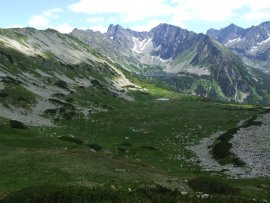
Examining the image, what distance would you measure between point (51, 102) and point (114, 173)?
91333 millimetres

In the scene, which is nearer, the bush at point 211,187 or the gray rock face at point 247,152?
the bush at point 211,187

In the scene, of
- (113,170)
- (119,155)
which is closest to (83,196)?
(113,170)

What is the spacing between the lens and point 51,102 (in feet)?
409

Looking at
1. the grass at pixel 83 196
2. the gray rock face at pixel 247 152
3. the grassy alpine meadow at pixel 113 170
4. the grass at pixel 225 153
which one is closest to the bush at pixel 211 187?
the grassy alpine meadow at pixel 113 170

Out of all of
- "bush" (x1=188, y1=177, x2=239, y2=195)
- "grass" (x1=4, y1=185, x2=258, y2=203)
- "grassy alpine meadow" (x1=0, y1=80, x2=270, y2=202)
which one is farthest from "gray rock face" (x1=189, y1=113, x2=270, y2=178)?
"grass" (x1=4, y1=185, x2=258, y2=203)

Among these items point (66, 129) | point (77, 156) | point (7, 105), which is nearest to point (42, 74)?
point (7, 105)

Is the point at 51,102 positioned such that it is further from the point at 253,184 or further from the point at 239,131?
the point at 253,184

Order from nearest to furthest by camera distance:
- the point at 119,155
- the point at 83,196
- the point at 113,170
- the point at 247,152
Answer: the point at 83,196
the point at 113,170
the point at 119,155
the point at 247,152

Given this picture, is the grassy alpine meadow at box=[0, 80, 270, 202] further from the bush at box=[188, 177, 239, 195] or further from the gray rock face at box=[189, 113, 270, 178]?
the gray rock face at box=[189, 113, 270, 178]

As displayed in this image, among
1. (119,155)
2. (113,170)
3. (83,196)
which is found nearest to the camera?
(83,196)

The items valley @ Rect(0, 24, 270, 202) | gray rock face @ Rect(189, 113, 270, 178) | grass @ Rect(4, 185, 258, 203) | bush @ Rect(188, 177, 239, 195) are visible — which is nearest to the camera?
grass @ Rect(4, 185, 258, 203)

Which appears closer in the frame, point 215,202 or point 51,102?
point 215,202

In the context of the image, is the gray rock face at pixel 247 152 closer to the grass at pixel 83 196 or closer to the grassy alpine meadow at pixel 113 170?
the grassy alpine meadow at pixel 113 170

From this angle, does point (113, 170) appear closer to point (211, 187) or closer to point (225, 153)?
point (211, 187)
